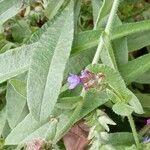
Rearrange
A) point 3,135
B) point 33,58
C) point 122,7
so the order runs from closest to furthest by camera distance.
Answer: point 33,58
point 3,135
point 122,7

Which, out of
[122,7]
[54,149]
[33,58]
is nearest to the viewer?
[54,149]

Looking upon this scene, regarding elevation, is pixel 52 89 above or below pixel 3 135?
above

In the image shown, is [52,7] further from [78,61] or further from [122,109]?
[122,109]

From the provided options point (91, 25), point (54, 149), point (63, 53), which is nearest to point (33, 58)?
point (63, 53)

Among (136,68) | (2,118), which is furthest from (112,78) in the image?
(2,118)

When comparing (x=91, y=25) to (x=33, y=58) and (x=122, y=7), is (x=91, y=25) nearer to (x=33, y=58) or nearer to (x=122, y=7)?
(x=122, y=7)

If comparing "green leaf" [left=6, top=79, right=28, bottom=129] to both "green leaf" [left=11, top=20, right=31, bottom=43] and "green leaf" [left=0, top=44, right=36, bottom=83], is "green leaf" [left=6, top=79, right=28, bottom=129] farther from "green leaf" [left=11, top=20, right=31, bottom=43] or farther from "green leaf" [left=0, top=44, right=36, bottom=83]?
"green leaf" [left=11, top=20, right=31, bottom=43]

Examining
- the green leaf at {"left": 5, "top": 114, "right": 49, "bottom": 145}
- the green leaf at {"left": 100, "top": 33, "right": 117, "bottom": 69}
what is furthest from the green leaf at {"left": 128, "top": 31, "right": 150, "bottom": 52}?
the green leaf at {"left": 5, "top": 114, "right": 49, "bottom": 145}
